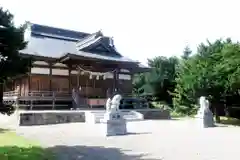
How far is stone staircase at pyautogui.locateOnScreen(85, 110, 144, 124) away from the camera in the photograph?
20853mm

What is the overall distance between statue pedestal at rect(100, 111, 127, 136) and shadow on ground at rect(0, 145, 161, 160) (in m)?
3.53

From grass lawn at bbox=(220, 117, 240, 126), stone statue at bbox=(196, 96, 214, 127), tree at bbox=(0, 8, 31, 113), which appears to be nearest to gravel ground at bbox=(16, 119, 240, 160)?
tree at bbox=(0, 8, 31, 113)

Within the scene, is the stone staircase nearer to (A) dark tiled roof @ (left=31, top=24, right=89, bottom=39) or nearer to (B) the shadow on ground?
(B) the shadow on ground

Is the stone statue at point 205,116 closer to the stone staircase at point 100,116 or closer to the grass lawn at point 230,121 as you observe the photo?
the grass lawn at point 230,121

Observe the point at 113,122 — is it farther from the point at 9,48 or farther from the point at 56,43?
the point at 56,43

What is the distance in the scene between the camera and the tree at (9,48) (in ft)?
34.5

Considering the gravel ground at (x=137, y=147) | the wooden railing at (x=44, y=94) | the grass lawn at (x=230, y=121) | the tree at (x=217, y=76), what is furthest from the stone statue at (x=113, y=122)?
the wooden railing at (x=44, y=94)

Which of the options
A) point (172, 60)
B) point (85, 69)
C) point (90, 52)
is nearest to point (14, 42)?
point (85, 69)

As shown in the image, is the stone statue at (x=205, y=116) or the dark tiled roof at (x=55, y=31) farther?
the dark tiled roof at (x=55, y=31)

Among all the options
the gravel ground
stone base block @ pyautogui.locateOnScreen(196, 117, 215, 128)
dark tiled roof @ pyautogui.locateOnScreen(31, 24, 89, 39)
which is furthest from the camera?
dark tiled roof @ pyautogui.locateOnScreen(31, 24, 89, 39)

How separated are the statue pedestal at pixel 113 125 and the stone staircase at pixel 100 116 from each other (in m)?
5.81

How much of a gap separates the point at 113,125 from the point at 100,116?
22.9 feet

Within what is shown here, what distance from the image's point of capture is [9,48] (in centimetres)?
1065

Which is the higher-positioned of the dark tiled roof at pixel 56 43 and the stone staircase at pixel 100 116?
the dark tiled roof at pixel 56 43
